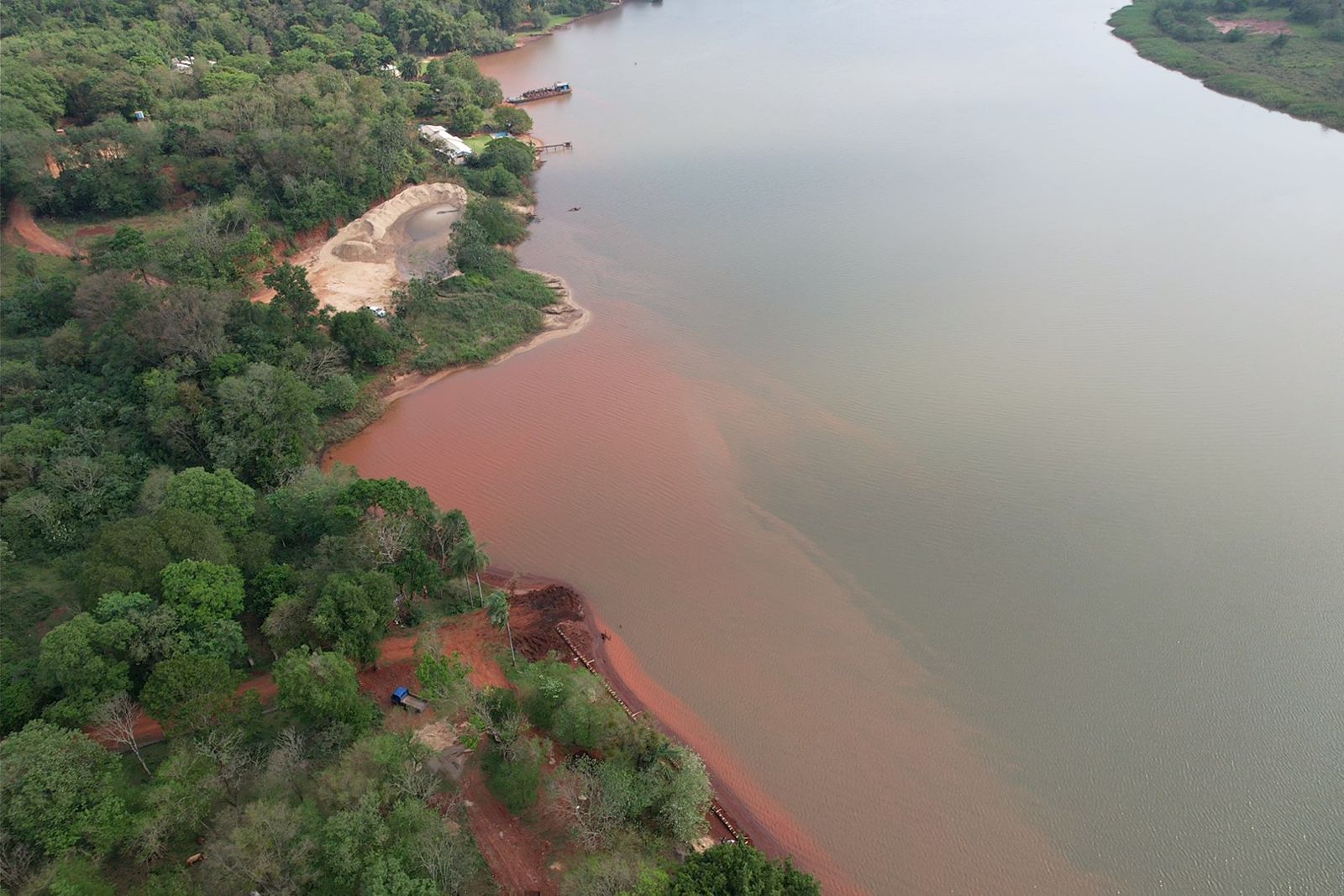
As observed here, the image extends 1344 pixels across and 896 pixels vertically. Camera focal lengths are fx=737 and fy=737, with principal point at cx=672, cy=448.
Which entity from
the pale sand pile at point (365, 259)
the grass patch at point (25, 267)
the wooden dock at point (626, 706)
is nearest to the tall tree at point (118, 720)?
the wooden dock at point (626, 706)

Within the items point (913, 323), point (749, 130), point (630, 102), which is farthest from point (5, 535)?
point (630, 102)

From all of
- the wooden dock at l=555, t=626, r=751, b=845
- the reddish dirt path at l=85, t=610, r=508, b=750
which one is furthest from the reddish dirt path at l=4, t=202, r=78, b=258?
the wooden dock at l=555, t=626, r=751, b=845

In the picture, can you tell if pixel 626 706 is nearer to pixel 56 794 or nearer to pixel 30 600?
pixel 56 794

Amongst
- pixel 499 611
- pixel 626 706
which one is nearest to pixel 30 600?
pixel 499 611

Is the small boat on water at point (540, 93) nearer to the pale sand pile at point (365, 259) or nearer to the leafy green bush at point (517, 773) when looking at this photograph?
the pale sand pile at point (365, 259)

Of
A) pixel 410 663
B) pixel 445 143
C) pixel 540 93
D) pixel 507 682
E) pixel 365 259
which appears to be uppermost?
pixel 540 93

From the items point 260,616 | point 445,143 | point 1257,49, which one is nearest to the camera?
point 260,616

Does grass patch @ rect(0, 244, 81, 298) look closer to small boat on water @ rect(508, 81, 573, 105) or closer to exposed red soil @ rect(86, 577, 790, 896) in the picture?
exposed red soil @ rect(86, 577, 790, 896)

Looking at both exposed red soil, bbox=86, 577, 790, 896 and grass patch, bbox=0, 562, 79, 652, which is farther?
grass patch, bbox=0, 562, 79, 652
